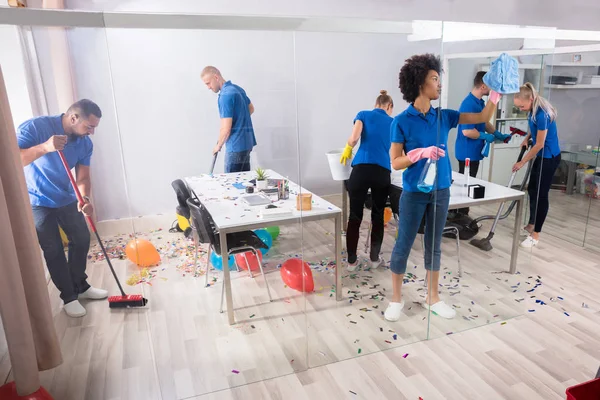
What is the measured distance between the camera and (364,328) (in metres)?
2.46

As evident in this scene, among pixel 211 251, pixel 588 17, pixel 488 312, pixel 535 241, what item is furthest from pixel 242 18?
pixel 588 17

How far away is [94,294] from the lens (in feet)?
6.39

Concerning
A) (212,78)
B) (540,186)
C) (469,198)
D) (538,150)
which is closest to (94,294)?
(212,78)

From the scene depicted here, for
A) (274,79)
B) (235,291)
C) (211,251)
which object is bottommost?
(235,291)

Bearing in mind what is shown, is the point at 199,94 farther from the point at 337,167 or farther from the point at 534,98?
the point at 534,98

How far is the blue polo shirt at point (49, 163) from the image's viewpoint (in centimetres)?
175

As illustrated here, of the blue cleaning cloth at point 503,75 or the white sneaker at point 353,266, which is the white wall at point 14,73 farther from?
the blue cleaning cloth at point 503,75

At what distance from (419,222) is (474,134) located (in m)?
0.59

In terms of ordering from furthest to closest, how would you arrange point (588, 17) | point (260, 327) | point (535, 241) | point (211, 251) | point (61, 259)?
point (588, 17)
point (535, 241)
point (260, 327)
point (211, 251)
point (61, 259)

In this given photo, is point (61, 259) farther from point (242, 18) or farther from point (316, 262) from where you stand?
point (242, 18)

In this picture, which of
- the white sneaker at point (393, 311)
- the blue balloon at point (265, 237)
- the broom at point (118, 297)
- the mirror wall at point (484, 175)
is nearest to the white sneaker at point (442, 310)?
the mirror wall at point (484, 175)

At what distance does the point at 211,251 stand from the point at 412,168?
3.64 feet

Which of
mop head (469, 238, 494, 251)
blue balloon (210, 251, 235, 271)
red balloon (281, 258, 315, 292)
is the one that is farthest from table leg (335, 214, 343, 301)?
mop head (469, 238, 494, 251)

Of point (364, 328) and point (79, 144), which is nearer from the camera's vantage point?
point (79, 144)
